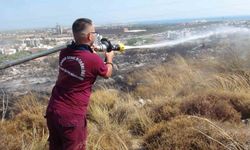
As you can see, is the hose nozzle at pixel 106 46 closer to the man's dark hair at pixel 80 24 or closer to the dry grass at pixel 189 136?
the man's dark hair at pixel 80 24

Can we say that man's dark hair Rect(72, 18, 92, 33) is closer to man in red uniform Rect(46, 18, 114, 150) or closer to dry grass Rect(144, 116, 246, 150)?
man in red uniform Rect(46, 18, 114, 150)

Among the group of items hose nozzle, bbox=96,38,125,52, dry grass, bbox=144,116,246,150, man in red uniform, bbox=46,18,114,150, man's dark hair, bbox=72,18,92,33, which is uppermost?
man's dark hair, bbox=72,18,92,33

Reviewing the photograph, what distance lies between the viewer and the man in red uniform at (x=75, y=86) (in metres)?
4.52

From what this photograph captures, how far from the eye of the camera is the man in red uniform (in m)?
4.52

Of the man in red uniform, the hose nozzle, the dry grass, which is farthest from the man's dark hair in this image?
the dry grass

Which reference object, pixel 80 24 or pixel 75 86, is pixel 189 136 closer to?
pixel 75 86

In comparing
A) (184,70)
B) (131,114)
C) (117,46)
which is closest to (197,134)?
(117,46)

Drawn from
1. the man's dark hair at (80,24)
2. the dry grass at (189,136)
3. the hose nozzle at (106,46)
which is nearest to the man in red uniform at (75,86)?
the man's dark hair at (80,24)

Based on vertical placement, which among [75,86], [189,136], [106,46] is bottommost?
[189,136]

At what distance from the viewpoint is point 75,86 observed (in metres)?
4.59

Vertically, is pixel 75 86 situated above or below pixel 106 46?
below

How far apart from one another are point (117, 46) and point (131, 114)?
3.79 metres

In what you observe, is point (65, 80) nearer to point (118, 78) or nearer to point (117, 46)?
point (117, 46)

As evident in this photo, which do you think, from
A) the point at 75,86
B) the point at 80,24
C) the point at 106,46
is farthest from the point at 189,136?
the point at 80,24
